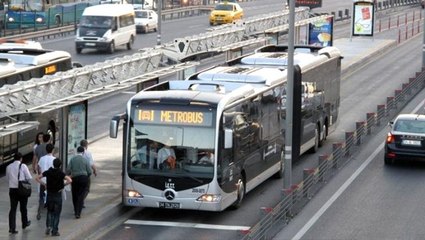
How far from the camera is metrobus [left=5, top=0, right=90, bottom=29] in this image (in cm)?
7162

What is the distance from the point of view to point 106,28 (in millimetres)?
64562

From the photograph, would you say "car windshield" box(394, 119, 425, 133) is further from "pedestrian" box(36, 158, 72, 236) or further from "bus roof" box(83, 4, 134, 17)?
"bus roof" box(83, 4, 134, 17)

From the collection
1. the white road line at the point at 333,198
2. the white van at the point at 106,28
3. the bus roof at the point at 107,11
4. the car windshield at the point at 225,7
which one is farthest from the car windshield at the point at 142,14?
the white road line at the point at 333,198

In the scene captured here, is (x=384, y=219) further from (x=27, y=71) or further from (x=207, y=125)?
(x=27, y=71)

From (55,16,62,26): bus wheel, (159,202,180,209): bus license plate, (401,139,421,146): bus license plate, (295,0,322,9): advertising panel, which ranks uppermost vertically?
(295,0,322,9): advertising panel

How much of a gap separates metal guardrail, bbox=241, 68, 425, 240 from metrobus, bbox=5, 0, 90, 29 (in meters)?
33.8

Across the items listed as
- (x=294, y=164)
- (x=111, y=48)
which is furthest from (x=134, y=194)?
(x=111, y=48)

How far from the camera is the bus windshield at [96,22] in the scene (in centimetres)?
6450

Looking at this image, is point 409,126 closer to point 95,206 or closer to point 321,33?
point 95,206

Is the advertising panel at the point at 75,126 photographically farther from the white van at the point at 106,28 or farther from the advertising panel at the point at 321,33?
the white van at the point at 106,28

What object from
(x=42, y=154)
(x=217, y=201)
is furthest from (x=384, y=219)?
(x=42, y=154)

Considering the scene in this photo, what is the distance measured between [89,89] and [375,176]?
8.00 m

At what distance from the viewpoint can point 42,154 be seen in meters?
25.3

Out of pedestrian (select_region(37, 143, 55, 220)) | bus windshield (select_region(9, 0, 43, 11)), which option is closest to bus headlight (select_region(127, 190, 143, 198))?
pedestrian (select_region(37, 143, 55, 220))
